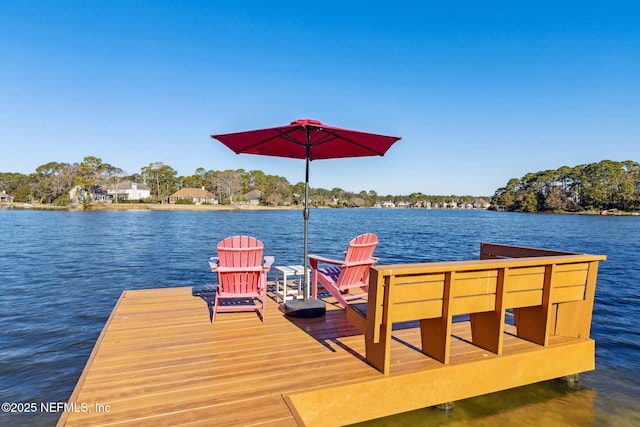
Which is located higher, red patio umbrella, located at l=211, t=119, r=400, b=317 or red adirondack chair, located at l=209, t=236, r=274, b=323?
red patio umbrella, located at l=211, t=119, r=400, b=317

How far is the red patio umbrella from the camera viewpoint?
3916mm

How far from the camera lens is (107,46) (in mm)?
16203

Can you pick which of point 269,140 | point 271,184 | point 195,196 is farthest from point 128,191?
point 269,140

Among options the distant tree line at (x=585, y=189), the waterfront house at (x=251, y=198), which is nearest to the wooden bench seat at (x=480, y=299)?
the waterfront house at (x=251, y=198)

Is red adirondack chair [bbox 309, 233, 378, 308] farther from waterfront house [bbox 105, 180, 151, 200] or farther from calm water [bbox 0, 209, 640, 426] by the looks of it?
waterfront house [bbox 105, 180, 151, 200]

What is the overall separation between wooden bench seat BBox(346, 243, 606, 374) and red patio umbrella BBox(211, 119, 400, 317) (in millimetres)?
1124

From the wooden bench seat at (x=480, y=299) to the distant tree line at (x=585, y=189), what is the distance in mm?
85366

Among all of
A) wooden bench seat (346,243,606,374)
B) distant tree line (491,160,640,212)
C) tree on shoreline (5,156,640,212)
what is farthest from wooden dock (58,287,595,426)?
distant tree line (491,160,640,212)

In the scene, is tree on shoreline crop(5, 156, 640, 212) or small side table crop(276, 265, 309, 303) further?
tree on shoreline crop(5, 156, 640, 212)

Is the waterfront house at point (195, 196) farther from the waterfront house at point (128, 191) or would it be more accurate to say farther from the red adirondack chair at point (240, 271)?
the red adirondack chair at point (240, 271)

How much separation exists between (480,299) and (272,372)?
205cm

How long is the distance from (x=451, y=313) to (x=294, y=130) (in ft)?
8.89

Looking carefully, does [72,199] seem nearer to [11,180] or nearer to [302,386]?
[11,180]

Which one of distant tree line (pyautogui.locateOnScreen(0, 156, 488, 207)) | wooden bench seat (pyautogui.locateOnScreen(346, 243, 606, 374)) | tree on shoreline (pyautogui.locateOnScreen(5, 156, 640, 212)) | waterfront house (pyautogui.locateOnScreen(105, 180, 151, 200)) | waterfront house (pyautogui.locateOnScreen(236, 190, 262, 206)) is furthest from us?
waterfront house (pyautogui.locateOnScreen(236, 190, 262, 206))
